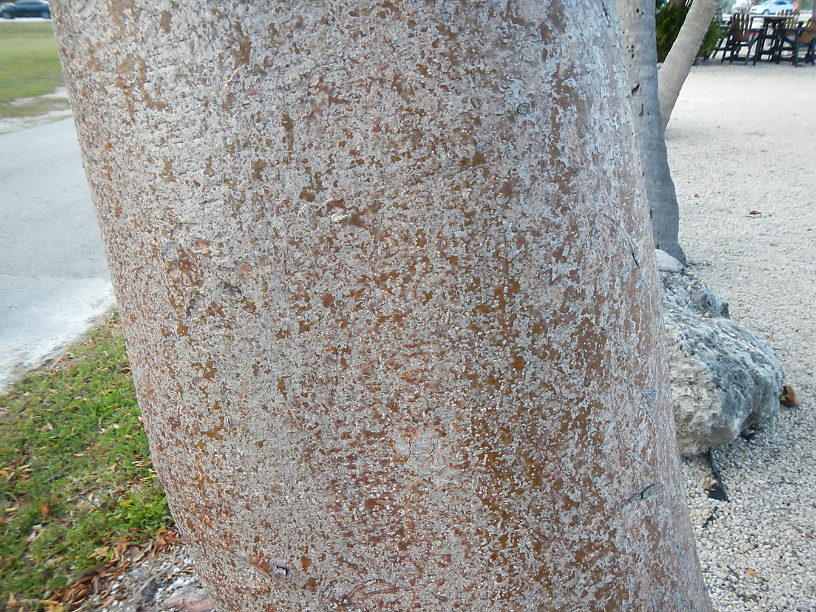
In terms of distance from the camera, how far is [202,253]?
3.27 feet

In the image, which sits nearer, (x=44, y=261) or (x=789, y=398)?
(x=789, y=398)

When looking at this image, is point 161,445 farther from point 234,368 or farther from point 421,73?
point 421,73

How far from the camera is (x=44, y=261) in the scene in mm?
5836

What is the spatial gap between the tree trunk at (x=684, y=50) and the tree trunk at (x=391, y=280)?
470 centimetres

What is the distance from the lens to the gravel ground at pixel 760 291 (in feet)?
8.21

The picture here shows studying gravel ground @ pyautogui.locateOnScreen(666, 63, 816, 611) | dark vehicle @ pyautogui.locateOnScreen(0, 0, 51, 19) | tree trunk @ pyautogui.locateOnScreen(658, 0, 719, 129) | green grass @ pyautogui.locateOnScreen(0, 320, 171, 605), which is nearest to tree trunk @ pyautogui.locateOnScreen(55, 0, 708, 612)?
gravel ground @ pyautogui.locateOnScreen(666, 63, 816, 611)

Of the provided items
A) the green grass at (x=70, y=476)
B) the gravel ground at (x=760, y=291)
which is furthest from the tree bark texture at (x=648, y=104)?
the green grass at (x=70, y=476)

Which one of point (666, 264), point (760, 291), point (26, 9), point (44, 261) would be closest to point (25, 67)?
point (44, 261)

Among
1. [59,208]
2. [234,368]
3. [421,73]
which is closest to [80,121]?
[234,368]

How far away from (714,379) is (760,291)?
2.73 m

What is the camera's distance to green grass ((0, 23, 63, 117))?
14789mm

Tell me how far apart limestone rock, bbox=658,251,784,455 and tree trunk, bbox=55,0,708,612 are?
1.96 metres

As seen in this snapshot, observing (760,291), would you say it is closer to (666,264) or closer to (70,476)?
(666,264)

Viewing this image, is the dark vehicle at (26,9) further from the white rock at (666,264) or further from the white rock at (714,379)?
the white rock at (714,379)
